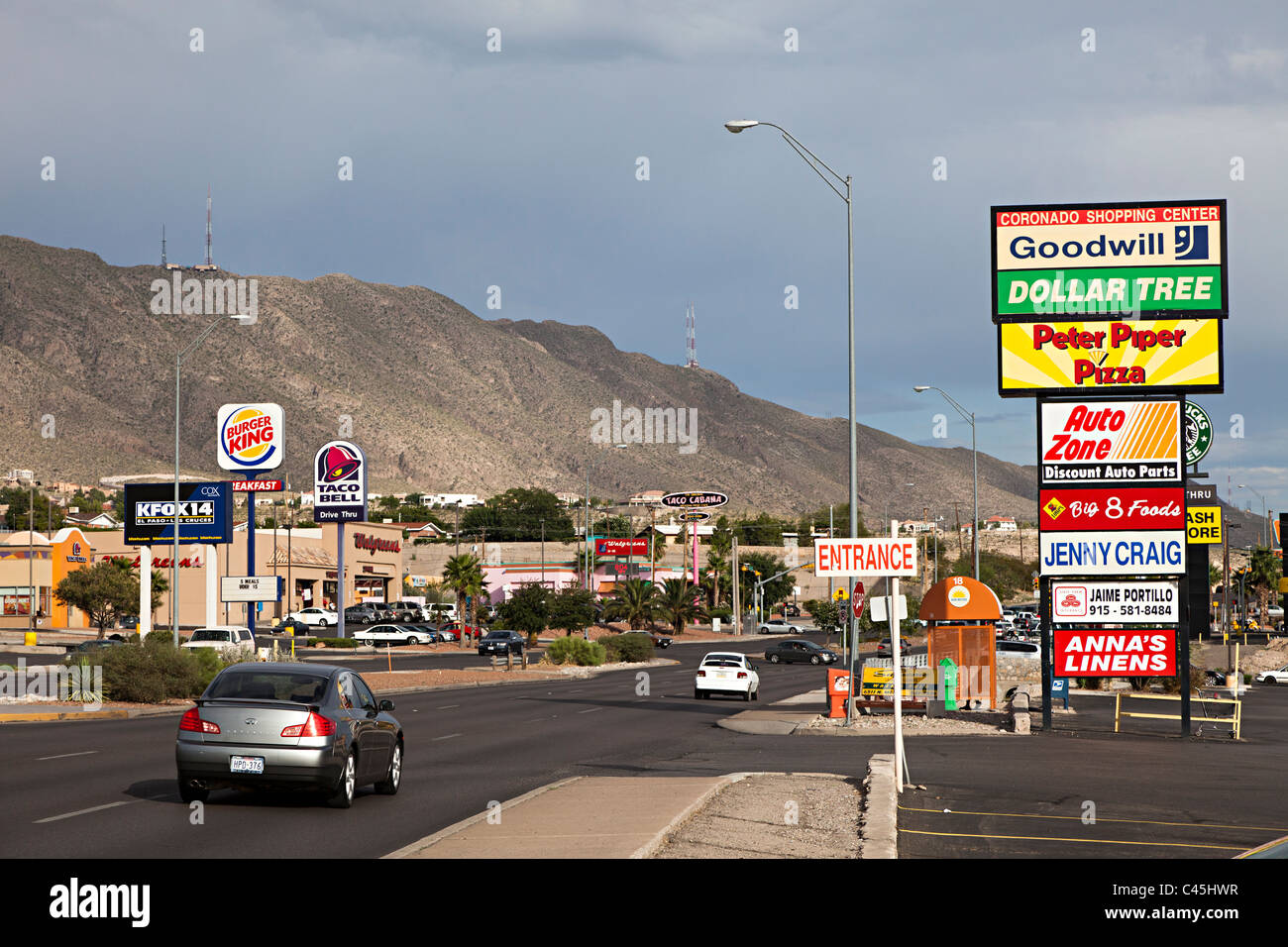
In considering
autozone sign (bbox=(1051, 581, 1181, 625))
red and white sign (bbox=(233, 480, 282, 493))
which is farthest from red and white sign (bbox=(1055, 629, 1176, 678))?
red and white sign (bbox=(233, 480, 282, 493))

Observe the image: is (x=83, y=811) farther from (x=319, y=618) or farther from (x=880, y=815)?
(x=319, y=618)

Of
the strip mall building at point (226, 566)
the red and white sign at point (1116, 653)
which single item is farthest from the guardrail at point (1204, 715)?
the strip mall building at point (226, 566)

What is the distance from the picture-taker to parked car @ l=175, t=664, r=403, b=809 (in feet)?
45.1

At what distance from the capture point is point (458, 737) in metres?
25.2

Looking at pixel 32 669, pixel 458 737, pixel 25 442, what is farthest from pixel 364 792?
pixel 25 442

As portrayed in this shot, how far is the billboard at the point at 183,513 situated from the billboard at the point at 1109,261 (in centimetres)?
4443

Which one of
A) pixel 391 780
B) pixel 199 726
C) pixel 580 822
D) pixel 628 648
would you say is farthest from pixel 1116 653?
pixel 628 648

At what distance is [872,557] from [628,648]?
166 ft

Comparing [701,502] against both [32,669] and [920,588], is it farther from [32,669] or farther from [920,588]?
[32,669]

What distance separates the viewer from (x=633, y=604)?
9594cm

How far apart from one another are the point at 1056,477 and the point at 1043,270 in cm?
438

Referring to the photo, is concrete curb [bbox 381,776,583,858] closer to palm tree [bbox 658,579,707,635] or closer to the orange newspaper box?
the orange newspaper box

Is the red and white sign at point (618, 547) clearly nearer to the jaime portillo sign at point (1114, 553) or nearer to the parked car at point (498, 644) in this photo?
the parked car at point (498, 644)

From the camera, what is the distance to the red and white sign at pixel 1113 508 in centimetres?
2727
